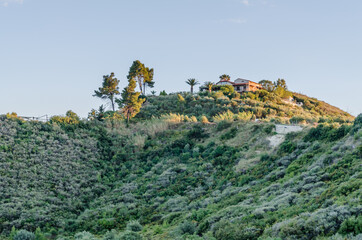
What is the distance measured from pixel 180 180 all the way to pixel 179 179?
19 cm

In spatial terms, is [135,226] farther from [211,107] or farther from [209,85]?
[209,85]

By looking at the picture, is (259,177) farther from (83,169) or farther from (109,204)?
(83,169)

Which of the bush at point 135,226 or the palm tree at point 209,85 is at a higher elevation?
the palm tree at point 209,85

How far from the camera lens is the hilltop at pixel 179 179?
34.4ft

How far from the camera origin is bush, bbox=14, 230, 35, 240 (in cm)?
1474

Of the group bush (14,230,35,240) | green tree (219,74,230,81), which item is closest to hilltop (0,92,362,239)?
bush (14,230,35,240)

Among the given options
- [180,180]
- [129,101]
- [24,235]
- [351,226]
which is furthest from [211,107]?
[351,226]

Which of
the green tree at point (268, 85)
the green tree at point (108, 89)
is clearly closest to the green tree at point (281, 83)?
the green tree at point (268, 85)

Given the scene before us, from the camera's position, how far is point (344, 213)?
8.30 meters

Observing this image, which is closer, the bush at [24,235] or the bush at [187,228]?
the bush at [187,228]

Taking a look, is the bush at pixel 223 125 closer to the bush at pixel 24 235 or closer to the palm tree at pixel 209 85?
the bush at pixel 24 235

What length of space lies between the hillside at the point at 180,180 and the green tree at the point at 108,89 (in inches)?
417


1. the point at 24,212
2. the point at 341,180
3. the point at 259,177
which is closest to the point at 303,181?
the point at 341,180

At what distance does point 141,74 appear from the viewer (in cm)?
5181
